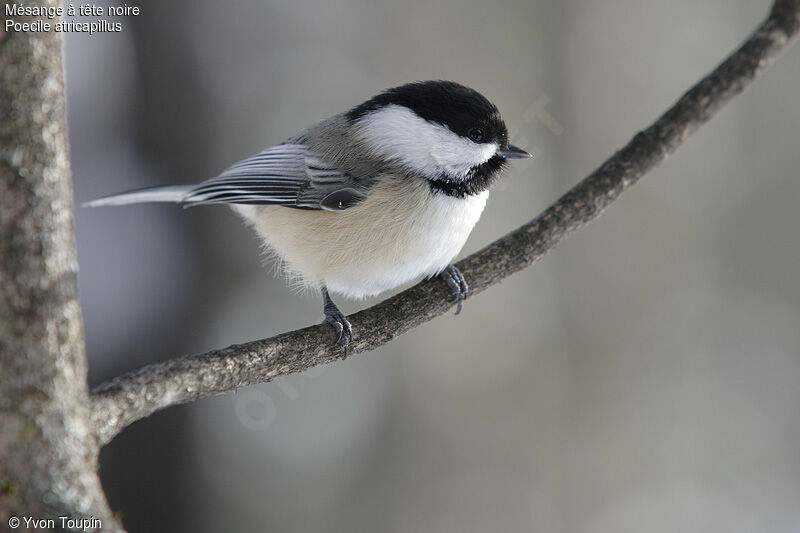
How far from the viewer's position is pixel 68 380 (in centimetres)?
89

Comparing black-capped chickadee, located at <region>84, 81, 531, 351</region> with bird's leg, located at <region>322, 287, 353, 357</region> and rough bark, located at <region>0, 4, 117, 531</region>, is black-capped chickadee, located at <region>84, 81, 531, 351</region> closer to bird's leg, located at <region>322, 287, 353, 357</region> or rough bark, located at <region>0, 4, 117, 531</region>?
bird's leg, located at <region>322, 287, 353, 357</region>

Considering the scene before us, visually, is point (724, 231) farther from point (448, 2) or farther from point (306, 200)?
point (306, 200)

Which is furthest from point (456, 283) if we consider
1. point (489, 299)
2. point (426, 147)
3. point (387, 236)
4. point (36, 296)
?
point (489, 299)

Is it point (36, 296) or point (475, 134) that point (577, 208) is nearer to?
point (475, 134)

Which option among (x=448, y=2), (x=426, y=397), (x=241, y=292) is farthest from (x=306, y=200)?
(x=448, y=2)

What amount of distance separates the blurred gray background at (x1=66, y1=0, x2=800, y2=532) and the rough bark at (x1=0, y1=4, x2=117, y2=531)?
1.75 m

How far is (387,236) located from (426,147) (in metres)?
0.26

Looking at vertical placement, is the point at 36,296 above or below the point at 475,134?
below

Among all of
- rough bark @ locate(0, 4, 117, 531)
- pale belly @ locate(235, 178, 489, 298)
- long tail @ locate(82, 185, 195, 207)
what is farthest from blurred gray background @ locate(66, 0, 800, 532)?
rough bark @ locate(0, 4, 117, 531)

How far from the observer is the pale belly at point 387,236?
1.79 metres

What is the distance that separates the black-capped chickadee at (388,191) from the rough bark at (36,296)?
2.74 ft

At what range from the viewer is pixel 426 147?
5.93 feet

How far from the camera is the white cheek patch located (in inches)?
70.7

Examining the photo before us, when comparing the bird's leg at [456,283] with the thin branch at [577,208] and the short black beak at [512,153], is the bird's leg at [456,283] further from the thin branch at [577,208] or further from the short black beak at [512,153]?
the short black beak at [512,153]
